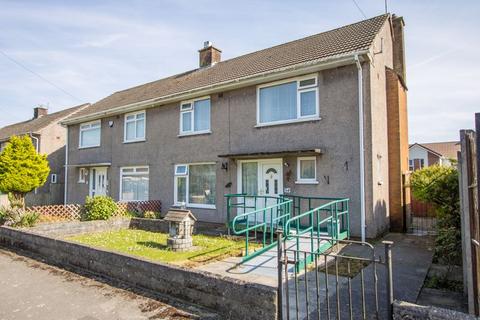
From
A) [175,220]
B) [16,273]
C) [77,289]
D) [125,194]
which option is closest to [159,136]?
[125,194]

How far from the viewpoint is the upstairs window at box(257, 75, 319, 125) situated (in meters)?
10.7

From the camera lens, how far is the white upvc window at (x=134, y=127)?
53.7 feet

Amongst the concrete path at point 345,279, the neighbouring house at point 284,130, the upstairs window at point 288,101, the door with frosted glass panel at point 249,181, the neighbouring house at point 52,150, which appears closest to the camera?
the concrete path at point 345,279

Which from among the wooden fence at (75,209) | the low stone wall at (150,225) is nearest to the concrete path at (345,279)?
the low stone wall at (150,225)

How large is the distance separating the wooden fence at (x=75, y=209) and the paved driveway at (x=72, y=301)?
731 cm

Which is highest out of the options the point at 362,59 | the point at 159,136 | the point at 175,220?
the point at 362,59

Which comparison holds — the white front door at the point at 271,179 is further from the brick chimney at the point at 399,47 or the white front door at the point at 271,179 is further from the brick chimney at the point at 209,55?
the brick chimney at the point at 209,55

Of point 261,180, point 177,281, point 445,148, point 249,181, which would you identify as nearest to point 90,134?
point 249,181

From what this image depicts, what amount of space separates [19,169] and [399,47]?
729 inches

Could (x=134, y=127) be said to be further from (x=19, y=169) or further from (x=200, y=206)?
(x=200, y=206)

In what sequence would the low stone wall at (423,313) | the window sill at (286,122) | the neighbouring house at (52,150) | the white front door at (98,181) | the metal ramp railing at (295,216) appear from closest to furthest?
the low stone wall at (423,313), the metal ramp railing at (295,216), the window sill at (286,122), the white front door at (98,181), the neighbouring house at (52,150)

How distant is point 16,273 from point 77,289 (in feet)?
7.38

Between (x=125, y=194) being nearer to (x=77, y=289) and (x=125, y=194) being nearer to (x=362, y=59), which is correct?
(x=77, y=289)

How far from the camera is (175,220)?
27.6 ft
